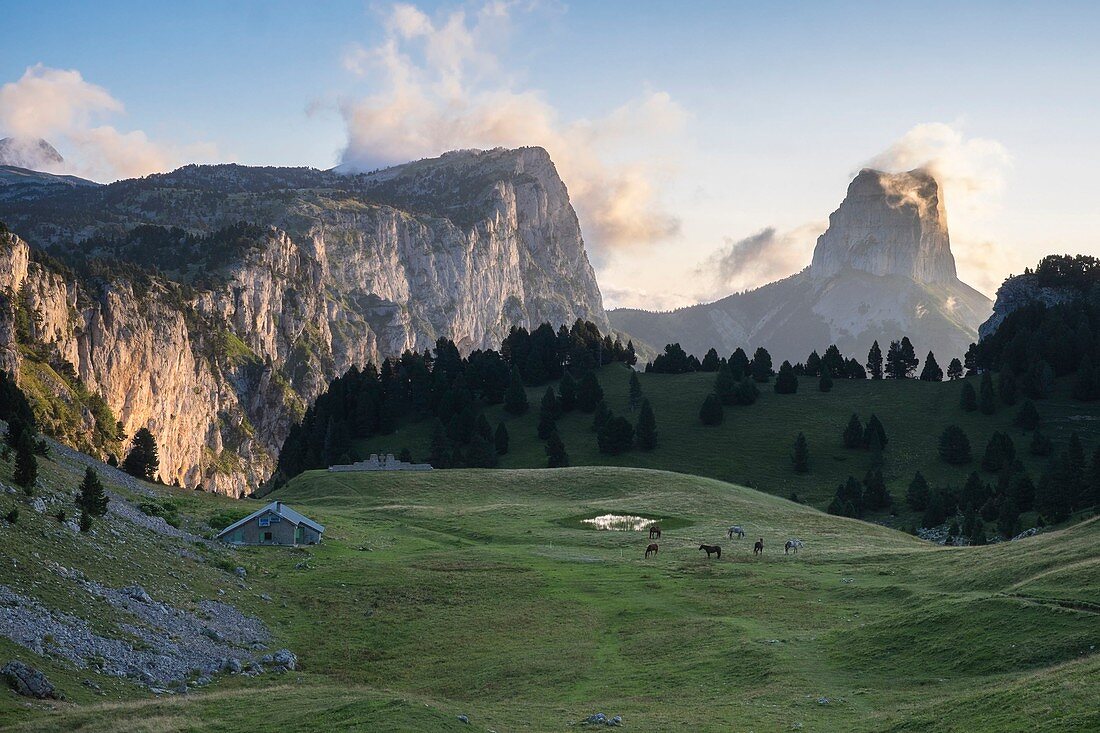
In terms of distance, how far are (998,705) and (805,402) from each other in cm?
15276

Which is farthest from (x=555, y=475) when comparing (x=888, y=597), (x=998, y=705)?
(x=998, y=705)

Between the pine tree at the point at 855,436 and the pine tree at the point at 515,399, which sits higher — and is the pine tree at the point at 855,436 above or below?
below

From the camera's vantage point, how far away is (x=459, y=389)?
7146 inches

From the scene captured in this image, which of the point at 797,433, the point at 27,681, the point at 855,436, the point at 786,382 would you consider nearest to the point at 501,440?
the point at 797,433

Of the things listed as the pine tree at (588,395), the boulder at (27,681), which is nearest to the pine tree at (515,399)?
the pine tree at (588,395)

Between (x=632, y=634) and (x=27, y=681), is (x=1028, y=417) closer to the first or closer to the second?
(x=632, y=634)

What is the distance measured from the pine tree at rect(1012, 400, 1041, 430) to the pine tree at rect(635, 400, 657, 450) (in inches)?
2300

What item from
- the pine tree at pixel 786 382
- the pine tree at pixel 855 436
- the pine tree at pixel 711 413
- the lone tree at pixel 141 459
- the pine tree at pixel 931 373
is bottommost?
the lone tree at pixel 141 459

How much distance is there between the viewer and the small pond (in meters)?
89.4

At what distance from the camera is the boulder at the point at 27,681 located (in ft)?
102

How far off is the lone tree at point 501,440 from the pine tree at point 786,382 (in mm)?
56330

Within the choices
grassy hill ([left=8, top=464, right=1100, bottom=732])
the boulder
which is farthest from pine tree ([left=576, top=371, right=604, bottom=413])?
the boulder

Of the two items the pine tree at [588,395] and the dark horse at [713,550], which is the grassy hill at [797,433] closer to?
the pine tree at [588,395]

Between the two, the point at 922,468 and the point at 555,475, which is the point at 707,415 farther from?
the point at 555,475
